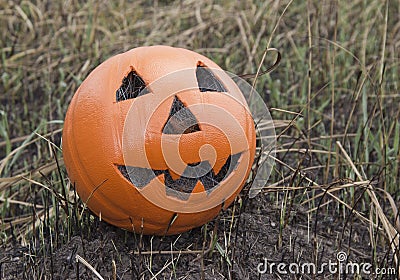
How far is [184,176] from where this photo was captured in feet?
8.16

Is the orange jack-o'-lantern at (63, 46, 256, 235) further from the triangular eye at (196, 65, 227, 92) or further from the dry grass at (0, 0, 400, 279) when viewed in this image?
the dry grass at (0, 0, 400, 279)

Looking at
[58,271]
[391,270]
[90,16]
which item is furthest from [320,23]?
[58,271]

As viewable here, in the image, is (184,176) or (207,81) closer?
(184,176)

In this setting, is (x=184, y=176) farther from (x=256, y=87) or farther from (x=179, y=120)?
(x=256, y=87)

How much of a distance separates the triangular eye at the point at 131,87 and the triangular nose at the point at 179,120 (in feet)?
0.49

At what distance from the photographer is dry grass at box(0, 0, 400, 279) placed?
9.89 feet

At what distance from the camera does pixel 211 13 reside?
5.14 metres

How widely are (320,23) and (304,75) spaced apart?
2.43 feet

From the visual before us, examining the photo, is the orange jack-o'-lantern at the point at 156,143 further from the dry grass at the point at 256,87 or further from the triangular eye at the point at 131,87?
the dry grass at the point at 256,87

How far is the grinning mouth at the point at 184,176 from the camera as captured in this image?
245 cm

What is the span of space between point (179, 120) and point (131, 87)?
0.82ft

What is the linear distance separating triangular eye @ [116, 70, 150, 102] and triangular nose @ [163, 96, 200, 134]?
0.49 ft

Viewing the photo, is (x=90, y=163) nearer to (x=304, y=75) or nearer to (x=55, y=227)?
(x=55, y=227)

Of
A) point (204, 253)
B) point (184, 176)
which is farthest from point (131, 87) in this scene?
point (204, 253)
